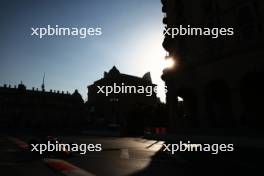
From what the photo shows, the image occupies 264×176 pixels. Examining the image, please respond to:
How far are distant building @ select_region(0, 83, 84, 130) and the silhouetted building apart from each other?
59825 mm

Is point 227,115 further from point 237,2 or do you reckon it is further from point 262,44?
point 237,2

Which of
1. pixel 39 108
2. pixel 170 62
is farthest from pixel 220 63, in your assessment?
pixel 39 108

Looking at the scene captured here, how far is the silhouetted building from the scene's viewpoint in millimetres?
23000

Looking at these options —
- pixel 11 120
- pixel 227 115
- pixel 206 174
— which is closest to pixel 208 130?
pixel 227 115

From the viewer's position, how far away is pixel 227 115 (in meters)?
29.0

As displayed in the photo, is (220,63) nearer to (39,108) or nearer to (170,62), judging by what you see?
(170,62)

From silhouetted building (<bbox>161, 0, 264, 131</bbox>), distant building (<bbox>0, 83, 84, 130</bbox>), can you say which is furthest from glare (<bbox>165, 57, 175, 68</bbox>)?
distant building (<bbox>0, 83, 84, 130</bbox>)

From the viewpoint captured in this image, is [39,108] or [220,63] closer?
[220,63]

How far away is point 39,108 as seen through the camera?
3898 inches

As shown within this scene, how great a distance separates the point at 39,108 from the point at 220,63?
288 ft

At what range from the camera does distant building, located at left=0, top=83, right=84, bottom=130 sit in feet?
292

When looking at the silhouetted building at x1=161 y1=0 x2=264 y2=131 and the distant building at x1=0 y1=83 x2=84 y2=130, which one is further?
the distant building at x1=0 y1=83 x2=84 y2=130

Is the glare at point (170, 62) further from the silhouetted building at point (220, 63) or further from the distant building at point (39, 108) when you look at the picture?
the distant building at point (39, 108)

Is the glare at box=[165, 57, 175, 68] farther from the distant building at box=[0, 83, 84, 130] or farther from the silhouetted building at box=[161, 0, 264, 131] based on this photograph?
the distant building at box=[0, 83, 84, 130]
